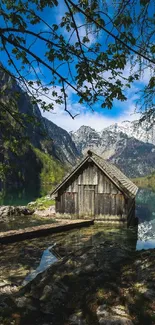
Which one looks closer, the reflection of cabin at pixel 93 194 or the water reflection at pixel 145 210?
the reflection of cabin at pixel 93 194

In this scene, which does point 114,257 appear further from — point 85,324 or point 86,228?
point 86,228

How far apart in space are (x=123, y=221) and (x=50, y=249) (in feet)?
32.7

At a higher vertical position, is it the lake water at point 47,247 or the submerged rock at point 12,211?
the submerged rock at point 12,211

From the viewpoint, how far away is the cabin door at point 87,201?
26109mm

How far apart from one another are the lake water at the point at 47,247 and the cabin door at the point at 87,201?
1.70m

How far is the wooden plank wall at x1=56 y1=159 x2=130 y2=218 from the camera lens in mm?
25359

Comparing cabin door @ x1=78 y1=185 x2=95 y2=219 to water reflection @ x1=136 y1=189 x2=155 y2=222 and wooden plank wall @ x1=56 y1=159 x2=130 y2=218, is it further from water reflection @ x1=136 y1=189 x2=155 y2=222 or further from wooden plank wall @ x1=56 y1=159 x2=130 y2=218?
water reflection @ x1=136 y1=189 x2=155 y2=222

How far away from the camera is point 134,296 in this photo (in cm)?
634

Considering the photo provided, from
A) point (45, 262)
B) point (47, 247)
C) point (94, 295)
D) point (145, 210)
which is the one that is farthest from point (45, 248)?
point (145, 210)

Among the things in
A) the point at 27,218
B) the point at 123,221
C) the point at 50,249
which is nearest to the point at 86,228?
the point at 123,221

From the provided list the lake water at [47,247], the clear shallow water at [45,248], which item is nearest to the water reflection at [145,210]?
the lake water at [47,247]

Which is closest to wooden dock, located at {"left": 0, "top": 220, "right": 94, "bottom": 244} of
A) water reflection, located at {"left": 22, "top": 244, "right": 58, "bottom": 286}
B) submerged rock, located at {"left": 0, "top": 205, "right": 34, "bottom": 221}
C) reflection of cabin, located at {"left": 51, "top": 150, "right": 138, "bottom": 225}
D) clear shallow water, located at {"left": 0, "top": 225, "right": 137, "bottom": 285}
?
clear shallow water, located at {"left": 0, "top": 225, "right": 137, "bottom": 285}

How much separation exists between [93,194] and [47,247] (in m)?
9.25

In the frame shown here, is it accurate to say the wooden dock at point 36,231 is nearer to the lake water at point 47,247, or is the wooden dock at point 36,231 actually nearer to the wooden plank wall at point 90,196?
the lake water at point 47,247
